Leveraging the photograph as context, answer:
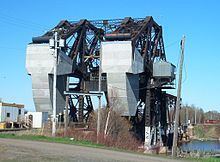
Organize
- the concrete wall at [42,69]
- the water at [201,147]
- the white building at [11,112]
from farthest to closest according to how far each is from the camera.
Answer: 1. the white building at [11,112]
2. the water at [201,147]
3. the concrete wall at [42,69]

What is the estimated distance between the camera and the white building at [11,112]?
90.2 metres

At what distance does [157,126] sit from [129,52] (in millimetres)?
26907

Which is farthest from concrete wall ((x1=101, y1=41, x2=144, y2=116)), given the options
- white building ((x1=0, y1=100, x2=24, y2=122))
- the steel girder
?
white building ((x1=0, y1=100, x2=24, y2=122))

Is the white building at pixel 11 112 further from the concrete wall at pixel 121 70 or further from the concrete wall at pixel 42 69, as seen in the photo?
the concrete wall at pixel 121 70

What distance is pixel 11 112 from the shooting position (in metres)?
93.4

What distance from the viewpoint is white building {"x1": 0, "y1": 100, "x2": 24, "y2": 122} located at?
90.2 meters

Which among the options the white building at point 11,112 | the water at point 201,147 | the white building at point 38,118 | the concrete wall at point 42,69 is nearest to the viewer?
the concrete wall at point 42,69

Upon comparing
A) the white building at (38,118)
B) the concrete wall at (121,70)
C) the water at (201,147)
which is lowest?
the water at (201,147)

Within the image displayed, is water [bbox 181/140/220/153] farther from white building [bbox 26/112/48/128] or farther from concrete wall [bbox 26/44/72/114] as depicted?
white building [bbox 26/112/48/128]

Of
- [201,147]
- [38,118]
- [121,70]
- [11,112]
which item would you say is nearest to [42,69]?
[121,70]

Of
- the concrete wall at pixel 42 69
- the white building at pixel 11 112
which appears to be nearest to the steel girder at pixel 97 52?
the concrete wall at pixel 42 69

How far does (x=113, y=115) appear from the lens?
2530 inches

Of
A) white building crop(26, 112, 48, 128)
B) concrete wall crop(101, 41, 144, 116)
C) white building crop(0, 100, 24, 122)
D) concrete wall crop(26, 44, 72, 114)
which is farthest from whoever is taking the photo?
white building crop(0, 100, 24, 122)

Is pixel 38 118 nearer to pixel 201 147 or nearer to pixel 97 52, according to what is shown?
pixel 97 52
